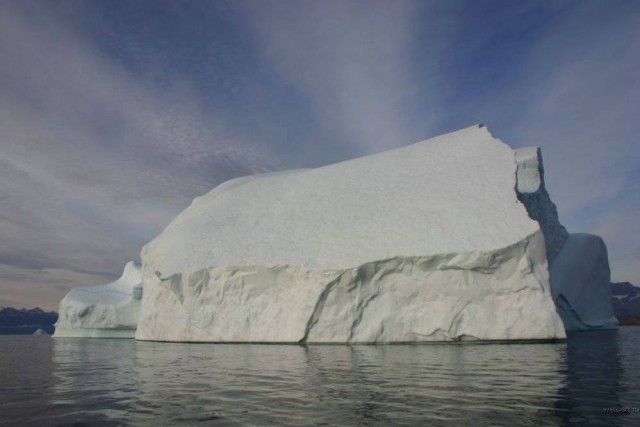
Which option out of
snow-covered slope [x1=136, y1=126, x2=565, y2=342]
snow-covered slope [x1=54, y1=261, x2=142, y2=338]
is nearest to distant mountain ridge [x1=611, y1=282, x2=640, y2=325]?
snow-covered slope [x1=136, y1=126, x2=565, y2=342]

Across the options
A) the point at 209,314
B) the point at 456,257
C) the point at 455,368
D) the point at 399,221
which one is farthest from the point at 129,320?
the point at 455,368

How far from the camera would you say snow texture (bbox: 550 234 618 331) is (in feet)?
90.6

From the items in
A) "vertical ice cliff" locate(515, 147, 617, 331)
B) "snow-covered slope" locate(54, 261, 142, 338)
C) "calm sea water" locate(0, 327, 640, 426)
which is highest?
"vertical ice cliff" locate(515, 147, 617, 331)

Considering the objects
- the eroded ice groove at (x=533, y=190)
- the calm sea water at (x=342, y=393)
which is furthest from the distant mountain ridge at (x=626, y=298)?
the calm sea water at (x=342, y=393)

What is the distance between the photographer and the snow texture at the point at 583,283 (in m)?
27.6

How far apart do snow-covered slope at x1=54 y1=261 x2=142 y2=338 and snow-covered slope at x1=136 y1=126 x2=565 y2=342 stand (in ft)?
24.0

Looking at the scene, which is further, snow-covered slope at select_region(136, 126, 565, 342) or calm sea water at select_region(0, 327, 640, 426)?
snow-covered slope at select_region(136, 126, 565, 342)

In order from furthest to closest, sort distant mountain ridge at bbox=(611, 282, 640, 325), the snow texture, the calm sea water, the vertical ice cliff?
distant mountain ridge at bbox=(611, 282, 640, 325), the snow texture, the vertical ice cliff, the calm sea water

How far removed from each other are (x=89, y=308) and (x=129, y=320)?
3493 millimetres

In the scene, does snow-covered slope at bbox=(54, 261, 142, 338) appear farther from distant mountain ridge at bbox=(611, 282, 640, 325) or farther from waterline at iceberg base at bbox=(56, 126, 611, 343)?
distant mountain ridge at bbox=(611, 282, 640, 325)

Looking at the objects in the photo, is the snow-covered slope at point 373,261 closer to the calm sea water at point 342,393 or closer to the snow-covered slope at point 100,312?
the calm sea water at point 342,393

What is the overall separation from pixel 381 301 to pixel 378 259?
Answer: 69.3 inches

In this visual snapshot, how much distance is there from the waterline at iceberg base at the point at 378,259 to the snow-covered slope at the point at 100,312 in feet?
23.7

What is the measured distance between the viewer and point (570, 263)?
2930cm
